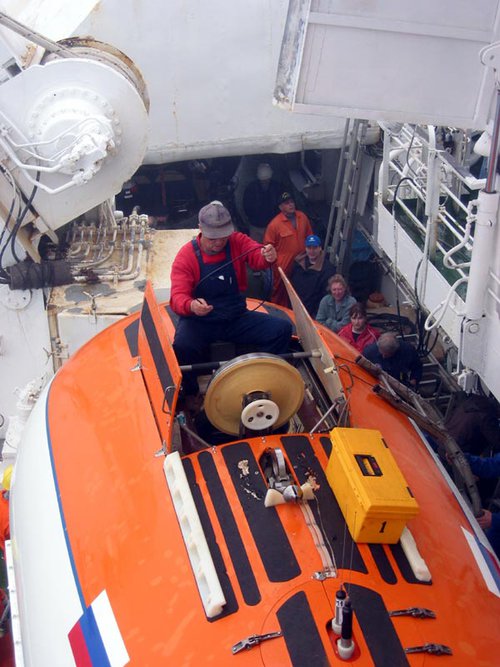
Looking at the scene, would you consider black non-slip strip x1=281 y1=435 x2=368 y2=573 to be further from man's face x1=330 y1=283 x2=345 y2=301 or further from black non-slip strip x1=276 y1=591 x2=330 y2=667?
man's face x1=330 y1=283 x2=345 y2=301

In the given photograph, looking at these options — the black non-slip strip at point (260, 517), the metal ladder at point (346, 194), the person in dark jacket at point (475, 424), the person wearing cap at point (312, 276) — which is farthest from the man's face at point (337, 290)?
the black non-slip strip at point (260, 517)

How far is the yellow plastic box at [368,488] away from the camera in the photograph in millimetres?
3291

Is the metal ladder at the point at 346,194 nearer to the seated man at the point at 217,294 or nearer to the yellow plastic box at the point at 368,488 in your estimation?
the seated man at the point at 217,294

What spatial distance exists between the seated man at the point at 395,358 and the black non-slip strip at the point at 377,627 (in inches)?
113

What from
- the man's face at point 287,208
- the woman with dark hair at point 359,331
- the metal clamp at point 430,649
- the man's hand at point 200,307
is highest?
the man's face at point 287,208

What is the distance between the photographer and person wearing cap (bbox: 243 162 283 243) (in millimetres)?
9703

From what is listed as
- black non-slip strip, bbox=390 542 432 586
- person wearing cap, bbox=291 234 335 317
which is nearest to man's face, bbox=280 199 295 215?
person wearing cap, bbox=291 234 335 317

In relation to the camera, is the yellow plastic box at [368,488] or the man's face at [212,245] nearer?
the yellow plastic box at [368,488]

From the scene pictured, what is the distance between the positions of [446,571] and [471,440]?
1817mm

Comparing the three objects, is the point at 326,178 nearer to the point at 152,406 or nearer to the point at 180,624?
the point at 152,406

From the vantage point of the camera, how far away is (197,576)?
10.8 feet

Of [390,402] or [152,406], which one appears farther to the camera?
[390,402]

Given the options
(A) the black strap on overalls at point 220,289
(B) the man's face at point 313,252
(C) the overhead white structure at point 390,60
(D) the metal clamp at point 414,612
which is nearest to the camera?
(D) the metal clamp at point 414,612

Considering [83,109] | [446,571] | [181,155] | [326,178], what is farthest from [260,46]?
[446,571]
